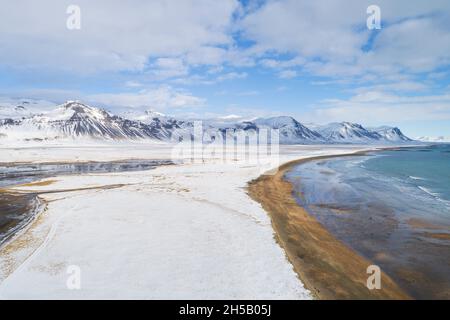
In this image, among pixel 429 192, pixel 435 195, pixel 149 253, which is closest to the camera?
pixel 149 253

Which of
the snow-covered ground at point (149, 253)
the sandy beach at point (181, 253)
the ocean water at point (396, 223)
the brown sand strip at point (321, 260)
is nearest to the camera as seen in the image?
the snow-covered ground at point (149, 253)

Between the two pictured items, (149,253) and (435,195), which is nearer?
(149,253)

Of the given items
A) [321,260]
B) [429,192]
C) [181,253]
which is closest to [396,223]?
[321,260]

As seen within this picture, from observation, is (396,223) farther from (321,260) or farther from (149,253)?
(149,253)

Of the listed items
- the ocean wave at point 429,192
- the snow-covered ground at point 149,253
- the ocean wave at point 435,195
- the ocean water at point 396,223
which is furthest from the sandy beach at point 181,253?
the ocean wave at point 429,192

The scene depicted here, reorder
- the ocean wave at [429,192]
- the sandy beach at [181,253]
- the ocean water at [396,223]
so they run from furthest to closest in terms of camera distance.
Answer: the ocean wave at [429,192] < the ocean water at [396,223] < the sandy beach at [181,253]

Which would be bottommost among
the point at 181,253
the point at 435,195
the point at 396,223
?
the point at 396,223

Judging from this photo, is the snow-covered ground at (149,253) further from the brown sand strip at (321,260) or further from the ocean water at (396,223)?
the ocean water at (396,223)

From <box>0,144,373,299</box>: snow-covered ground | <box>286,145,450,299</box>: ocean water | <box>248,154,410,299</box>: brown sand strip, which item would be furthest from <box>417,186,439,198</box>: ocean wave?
<box>0,144,373,299</box>: snow-covered ground

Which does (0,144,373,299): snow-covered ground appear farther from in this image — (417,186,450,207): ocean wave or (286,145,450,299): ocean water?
(417,186,450,207): ocean wave
